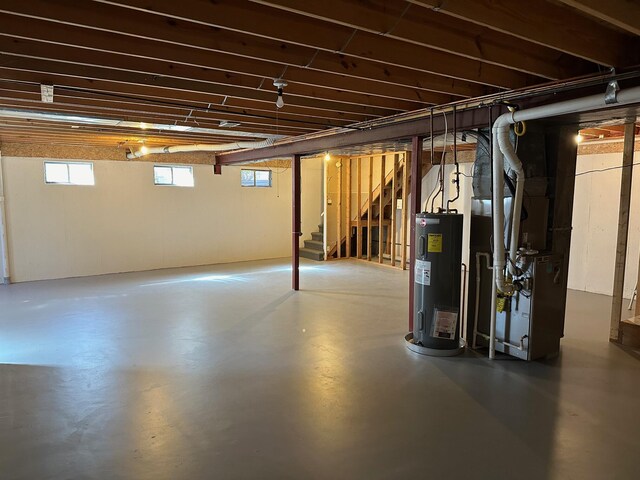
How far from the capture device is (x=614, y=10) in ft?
6.32

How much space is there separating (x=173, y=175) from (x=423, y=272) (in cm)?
619

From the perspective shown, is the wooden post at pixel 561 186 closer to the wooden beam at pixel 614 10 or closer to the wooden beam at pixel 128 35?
the wooden beam at pixel 614 10

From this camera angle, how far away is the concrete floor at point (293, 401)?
7.25 feet

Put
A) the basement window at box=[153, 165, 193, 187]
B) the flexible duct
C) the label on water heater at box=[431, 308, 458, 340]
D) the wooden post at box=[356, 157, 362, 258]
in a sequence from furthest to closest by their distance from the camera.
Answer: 1. the wooden post at box=[356, 157, 362, 258]
2. the basement window at box=[153, 165, 193, 187]
3. the label on water heater at box=[431, 308, 458, 340]
4. the flexible duct

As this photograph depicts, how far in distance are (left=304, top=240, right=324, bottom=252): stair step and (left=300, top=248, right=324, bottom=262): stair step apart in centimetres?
12

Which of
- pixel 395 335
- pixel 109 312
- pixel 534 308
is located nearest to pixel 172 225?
pixel 109 312

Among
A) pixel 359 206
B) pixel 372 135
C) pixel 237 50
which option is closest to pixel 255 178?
pixel 359 206

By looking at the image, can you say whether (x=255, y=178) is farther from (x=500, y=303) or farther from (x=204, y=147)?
(x=500, y=303)

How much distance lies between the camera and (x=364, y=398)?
2.91 m

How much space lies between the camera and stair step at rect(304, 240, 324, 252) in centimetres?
953

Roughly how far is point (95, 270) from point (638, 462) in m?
7.78

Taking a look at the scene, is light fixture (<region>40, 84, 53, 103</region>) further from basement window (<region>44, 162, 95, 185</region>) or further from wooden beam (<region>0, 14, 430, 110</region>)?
basement window (<region>44, 162, 95, 185</region>)

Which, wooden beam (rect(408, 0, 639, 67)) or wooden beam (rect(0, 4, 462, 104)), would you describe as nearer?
wooden beam (rect(408, 0, 639, 67))

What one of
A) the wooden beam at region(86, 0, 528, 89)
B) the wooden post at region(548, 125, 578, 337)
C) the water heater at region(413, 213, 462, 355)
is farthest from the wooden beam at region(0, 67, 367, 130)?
the wooden post at region(548, 125, 578, 337)
